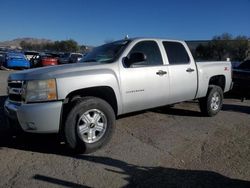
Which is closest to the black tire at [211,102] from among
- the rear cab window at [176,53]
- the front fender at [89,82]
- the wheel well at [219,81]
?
the wheel well at [219,81]

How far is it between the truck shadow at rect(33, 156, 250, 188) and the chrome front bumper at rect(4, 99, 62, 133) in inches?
30.4

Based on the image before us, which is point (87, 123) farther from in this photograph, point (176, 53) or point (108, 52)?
point (176, 53)


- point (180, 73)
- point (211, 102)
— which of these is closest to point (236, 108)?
point (211, 102)

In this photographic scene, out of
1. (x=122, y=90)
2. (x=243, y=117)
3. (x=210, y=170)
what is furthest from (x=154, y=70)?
(x=243, y=117)

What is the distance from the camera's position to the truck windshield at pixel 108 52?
5.75 m

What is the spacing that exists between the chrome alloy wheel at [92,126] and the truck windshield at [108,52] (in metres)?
1.08

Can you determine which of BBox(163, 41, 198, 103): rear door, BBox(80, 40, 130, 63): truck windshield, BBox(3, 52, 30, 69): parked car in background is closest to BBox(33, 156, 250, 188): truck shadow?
BBox(80, 40, 130, 63): truck windshield

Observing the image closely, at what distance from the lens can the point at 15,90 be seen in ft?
16.1

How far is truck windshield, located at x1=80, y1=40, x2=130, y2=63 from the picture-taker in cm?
575

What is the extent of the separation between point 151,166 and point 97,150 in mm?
1034

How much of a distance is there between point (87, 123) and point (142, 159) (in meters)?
1.03

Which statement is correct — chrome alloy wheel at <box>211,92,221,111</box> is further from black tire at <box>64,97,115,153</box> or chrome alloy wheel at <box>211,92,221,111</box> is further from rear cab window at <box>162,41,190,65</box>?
black tire at <box>64,97,115,153</box>

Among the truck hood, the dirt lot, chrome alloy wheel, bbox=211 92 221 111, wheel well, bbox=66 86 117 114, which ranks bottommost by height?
the dirt lot

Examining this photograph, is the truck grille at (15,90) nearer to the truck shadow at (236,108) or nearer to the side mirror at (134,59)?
the side mirror at (134,59)
